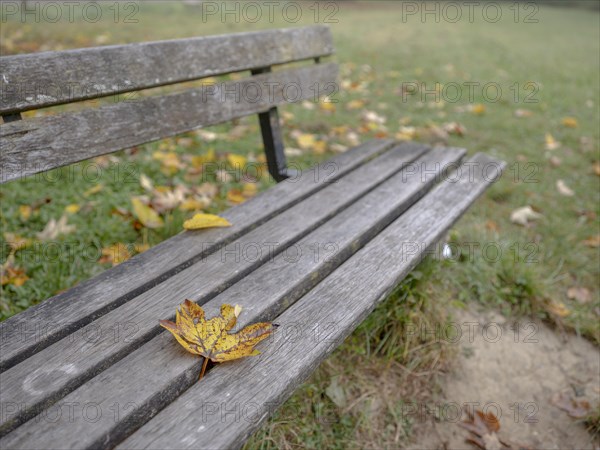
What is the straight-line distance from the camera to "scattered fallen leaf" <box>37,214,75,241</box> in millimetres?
1883

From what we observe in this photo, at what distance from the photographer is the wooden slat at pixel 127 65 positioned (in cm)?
117

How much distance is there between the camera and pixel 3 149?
1.16 metres

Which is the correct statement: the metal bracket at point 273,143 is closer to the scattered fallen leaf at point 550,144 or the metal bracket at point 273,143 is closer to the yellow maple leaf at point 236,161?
the yellow maple leaf at point 236,161

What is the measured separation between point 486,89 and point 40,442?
16.3 ft

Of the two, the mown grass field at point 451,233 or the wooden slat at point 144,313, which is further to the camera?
the mown grass field at point 451,233

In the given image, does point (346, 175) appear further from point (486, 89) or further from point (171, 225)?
point (486, 89)

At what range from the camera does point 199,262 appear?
3.97 feet

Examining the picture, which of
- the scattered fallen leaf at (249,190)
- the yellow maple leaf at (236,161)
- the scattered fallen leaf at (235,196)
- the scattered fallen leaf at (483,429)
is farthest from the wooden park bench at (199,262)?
the scattered fallen leaf at (483,429)

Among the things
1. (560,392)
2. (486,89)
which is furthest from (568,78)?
(560,392)

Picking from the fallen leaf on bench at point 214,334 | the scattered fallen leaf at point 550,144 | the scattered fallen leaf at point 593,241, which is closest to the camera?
the fallen leaf on bench at point 214,334

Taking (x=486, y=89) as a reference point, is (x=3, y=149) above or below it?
above

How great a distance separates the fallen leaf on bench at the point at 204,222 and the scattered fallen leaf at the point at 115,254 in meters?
0.57

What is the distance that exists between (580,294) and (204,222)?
1.71m

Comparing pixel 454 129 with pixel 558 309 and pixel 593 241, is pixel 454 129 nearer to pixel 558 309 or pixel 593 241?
pixel 593 241
